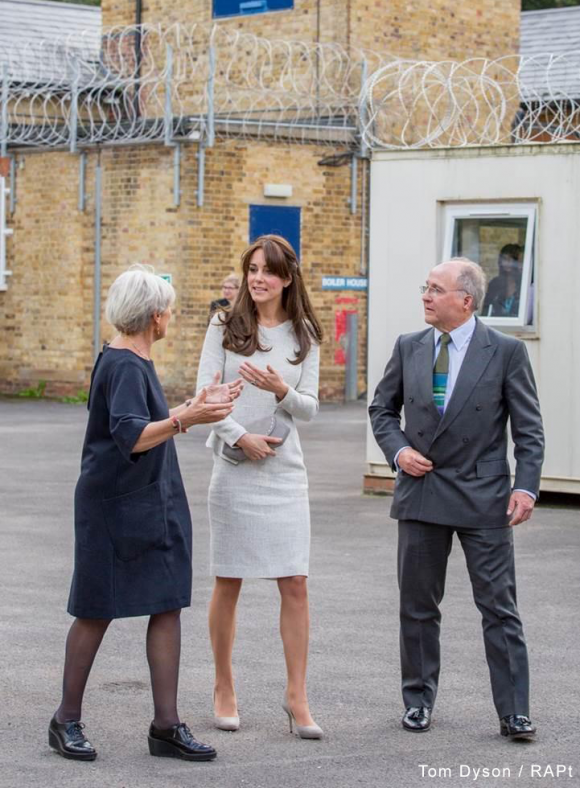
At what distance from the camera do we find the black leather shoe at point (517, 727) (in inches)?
226

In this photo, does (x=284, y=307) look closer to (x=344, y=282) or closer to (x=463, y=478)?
(x=463, y=478)

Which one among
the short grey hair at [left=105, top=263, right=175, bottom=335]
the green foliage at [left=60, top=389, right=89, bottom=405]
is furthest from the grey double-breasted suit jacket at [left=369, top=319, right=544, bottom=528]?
the green foliage at [left=60, top=389, right=89, bottom=405]

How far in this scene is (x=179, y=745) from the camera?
216 inches

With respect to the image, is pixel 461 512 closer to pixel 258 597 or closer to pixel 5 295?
pixel 258 597

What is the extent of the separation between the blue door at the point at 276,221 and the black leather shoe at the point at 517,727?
18.2 meters

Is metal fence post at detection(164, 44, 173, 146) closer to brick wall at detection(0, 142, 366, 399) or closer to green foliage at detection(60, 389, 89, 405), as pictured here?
brick wall at detection(0, 142, 366, 399)

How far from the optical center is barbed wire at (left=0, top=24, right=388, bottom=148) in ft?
76.6

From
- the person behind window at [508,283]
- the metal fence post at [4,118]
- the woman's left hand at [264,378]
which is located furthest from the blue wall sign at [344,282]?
the woman's left hand at [264,378]

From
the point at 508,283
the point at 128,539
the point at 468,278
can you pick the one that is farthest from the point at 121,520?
the point at 508,283

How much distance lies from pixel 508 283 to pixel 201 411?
7.67m

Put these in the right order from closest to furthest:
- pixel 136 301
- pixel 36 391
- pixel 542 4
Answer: pixel 136 301 → pixel 36 391 → pixel 542 4

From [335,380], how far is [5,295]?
5.96m

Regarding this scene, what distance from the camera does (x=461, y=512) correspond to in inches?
232

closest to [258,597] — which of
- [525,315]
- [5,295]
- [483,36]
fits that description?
[525,315]
